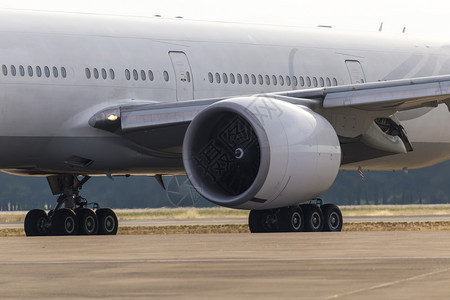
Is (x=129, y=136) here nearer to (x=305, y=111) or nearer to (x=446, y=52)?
A: (x=305, y=111)

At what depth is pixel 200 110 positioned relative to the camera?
20375 millimetres

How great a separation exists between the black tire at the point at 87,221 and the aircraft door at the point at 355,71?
618cm

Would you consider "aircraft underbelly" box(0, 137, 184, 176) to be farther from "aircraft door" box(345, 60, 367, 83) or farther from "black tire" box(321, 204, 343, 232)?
"aircraft door" box(345, 60, 367, 83)

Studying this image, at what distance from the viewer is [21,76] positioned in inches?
810

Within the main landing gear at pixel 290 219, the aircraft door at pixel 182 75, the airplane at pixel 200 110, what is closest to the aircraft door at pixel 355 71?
the airplane at pixel 200 110

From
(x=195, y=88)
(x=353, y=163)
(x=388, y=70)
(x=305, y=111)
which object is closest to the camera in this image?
(x=305, y=111)

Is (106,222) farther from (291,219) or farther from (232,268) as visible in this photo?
(232,268)

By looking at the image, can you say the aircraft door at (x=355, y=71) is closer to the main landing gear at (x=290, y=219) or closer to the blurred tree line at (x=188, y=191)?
the main landing gear at (x=290, y=219)

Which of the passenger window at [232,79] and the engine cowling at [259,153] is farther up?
the passenger window at [232,79]

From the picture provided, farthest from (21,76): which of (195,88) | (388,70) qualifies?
(388,70)

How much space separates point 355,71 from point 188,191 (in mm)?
33007

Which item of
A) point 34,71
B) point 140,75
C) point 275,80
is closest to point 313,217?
point 275,80

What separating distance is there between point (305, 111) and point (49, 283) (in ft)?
30.4

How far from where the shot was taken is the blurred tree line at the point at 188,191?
59469 millimetres
